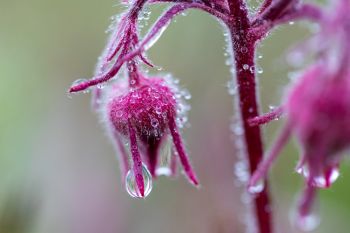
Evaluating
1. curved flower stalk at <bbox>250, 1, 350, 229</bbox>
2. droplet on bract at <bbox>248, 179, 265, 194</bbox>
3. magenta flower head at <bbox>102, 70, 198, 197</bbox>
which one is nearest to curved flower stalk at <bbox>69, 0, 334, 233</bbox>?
magenta flower head at <bbox>102, 70, 198, 197</bbox>

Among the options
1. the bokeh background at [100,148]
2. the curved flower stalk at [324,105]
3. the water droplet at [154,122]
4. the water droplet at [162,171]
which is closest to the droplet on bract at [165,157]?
the water droplet at [162,171]

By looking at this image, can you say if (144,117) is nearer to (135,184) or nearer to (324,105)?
(135,184)

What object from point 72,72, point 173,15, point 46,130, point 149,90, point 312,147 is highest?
point 72,72

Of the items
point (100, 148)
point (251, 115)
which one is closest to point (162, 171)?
point (251, 115)

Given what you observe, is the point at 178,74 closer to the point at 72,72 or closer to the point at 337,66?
the point at 72,72

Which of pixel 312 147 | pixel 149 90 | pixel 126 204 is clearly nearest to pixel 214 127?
pixel 126 204

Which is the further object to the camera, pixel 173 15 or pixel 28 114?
pixel 28 114
